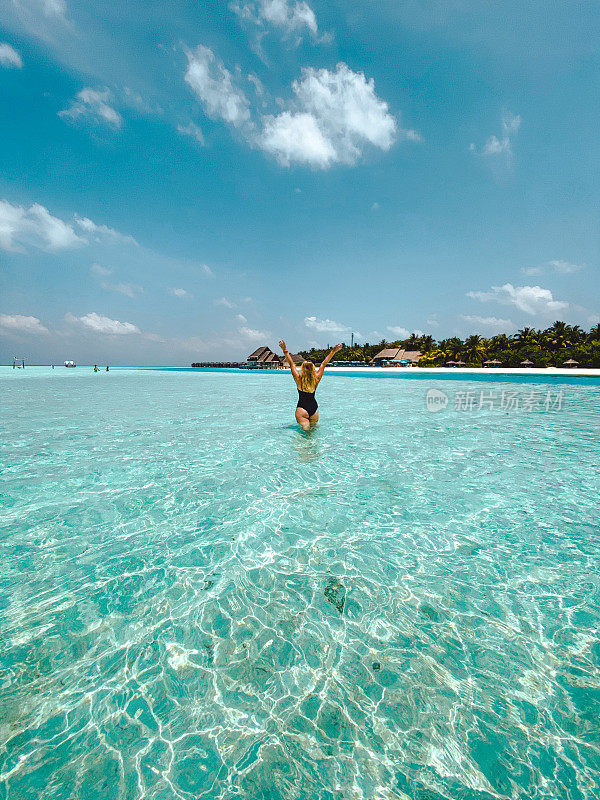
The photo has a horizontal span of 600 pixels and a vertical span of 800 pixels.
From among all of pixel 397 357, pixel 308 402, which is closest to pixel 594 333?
pixel 397 357

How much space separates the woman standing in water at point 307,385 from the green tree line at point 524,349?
53039 millimetres

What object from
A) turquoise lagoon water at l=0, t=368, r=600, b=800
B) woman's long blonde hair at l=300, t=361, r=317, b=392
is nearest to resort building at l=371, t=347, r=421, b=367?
woman's long blonde hair at l=300, t=361, r=317, b=392

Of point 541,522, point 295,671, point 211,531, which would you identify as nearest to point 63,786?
point 295,671

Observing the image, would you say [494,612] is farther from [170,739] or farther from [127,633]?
[127,633]

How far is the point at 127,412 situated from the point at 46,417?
117 inches

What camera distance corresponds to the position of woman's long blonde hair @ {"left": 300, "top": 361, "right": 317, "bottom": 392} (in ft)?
27.5

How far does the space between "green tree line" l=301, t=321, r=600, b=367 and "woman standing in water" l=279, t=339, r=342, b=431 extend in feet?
174

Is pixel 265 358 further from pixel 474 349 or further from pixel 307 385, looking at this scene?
pixel 307 385

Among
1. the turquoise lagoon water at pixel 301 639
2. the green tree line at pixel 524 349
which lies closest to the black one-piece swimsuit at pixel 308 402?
the turquoise lagoon water at pixel 301 639

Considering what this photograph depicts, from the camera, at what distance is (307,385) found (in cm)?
895

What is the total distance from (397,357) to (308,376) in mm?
65619

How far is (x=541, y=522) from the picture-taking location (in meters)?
4.39

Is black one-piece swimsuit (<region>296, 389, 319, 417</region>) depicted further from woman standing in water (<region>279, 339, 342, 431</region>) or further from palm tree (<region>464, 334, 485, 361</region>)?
palm tree (<region>464, 334, 485, 361</region>)

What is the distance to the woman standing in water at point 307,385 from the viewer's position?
27.1ft
